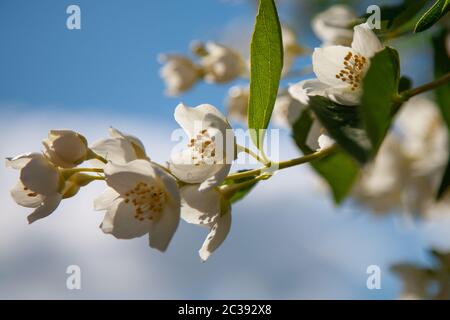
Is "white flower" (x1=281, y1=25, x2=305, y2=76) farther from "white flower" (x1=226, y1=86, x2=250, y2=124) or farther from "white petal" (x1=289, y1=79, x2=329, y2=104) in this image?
"white petal" (x1=289, y1=79, x2=329, y2=104)

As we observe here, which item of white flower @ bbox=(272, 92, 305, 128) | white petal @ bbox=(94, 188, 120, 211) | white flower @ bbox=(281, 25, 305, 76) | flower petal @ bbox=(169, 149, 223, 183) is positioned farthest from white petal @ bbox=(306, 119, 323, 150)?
white flower @ bbox=(281, 25, 305, 76)

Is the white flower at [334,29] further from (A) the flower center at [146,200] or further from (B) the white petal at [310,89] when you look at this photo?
(A) the flower center at [146,200]

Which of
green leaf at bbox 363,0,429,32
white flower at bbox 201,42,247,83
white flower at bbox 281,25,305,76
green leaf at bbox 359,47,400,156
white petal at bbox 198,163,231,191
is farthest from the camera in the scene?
white flower at bbox 281,25,305,76

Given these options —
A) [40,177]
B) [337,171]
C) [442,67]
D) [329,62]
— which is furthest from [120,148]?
[442,67]

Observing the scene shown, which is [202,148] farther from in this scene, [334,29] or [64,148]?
[334,29]

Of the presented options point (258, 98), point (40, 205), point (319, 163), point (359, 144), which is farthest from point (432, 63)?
point (40, 205)
